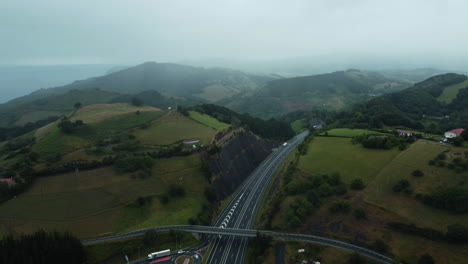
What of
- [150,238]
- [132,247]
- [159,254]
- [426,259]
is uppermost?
[150,238]

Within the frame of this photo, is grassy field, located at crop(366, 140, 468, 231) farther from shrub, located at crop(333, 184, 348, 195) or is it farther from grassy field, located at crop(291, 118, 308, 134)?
grassy field, located at crop(291, 118, 308, 134)

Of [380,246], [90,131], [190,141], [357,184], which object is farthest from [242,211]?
[90,131]

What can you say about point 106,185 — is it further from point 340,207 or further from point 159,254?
point 340,207

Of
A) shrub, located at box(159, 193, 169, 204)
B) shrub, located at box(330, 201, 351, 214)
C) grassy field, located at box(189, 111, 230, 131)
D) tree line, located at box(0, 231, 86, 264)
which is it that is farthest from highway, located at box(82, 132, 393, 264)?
grassy field, located at box(189, 111, 230, 131)

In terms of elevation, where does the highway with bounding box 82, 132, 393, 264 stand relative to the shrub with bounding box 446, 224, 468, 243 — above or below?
below

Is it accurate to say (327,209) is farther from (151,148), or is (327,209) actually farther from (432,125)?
(432,125)
